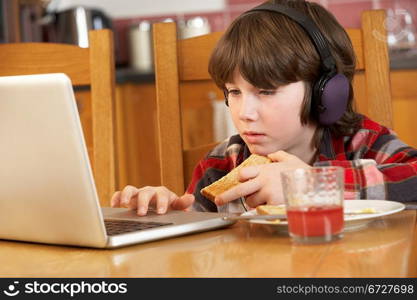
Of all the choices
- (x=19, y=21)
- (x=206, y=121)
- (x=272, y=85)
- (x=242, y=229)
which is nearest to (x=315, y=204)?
(x=242, y=229)

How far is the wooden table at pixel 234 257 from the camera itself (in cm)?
75

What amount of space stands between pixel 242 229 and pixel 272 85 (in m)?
0.44

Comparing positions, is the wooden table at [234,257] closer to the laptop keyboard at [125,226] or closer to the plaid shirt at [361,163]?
the laptop keyboard at [125,226]

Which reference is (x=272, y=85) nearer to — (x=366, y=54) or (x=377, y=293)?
(x=366, y=54)

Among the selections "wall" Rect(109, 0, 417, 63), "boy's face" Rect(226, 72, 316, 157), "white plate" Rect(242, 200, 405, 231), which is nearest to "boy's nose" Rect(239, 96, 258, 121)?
"boy's face" Rect(226, 72, 316, 157)

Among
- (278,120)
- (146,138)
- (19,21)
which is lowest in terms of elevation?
(146,138)

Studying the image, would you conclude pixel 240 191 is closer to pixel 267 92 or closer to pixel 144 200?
pixel 144 200

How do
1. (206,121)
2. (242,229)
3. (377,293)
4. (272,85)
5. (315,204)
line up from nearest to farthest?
1. (377,293)
2. (315,204)
3. (242,229)
4. (272,85)
5. (206,121)

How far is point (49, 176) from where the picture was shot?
88 centimetres

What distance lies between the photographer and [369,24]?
152 centimetres

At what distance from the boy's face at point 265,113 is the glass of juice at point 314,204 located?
1.58ft

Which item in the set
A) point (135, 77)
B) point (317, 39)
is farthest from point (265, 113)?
point (135, 77)

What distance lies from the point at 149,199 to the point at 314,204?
32 centimetres

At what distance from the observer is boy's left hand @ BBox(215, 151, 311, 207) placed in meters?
1.12
